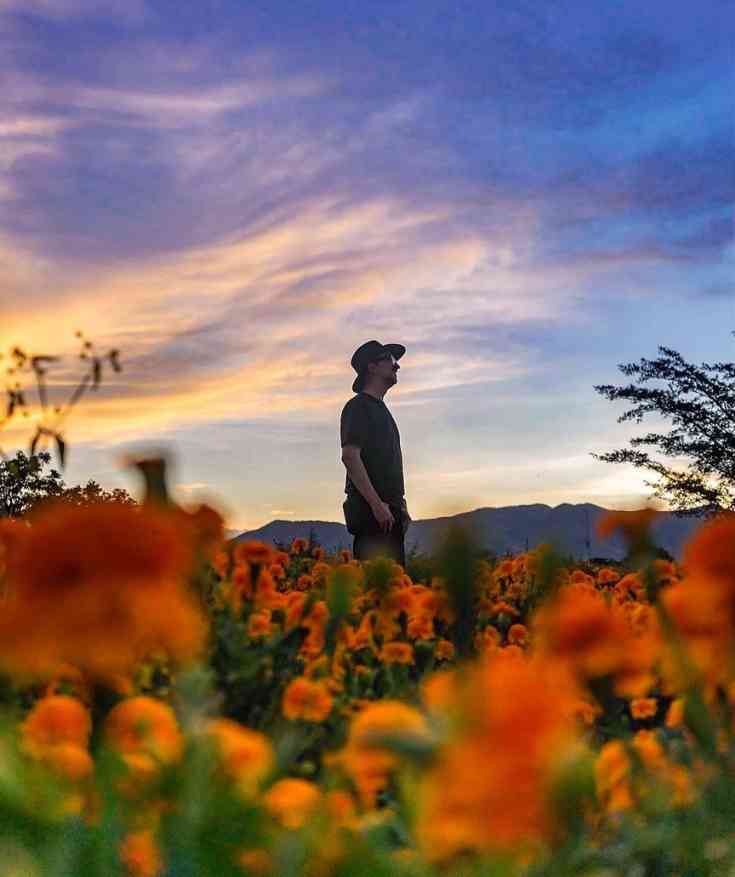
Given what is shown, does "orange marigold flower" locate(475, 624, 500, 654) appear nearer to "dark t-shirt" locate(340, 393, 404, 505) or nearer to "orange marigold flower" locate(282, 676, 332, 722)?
"orange marigold flower" locate(282, 676, 332, 722)

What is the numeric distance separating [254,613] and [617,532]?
159cm

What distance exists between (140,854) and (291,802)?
17 cm

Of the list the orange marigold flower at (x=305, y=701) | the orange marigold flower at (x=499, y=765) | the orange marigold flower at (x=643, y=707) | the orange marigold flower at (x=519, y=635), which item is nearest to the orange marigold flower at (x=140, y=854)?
the orange marigold flower at (x=499, y=765)

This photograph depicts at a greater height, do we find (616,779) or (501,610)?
(501,610)

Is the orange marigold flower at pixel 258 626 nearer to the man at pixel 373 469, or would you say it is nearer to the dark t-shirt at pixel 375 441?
the man at pixel 373 469

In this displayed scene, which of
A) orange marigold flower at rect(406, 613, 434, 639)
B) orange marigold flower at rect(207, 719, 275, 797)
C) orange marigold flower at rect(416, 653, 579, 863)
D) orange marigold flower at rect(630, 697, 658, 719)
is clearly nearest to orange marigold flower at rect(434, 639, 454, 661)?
orange marigold flower at rect(406, 613, 434, 639)

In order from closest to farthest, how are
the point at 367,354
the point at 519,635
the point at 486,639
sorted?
1. the point at 486,639
2. the point at 519,635
3. the point at 367,354

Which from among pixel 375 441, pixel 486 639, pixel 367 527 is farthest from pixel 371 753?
pixel 367 527

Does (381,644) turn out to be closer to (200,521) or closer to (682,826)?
(200,521)

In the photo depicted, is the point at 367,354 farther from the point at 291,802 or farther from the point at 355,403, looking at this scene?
the point at 291,802

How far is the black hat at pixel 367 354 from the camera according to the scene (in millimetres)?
9867

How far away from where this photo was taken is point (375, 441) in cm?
913

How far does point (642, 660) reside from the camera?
4.94 feet

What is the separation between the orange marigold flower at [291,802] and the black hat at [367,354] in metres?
8.60
